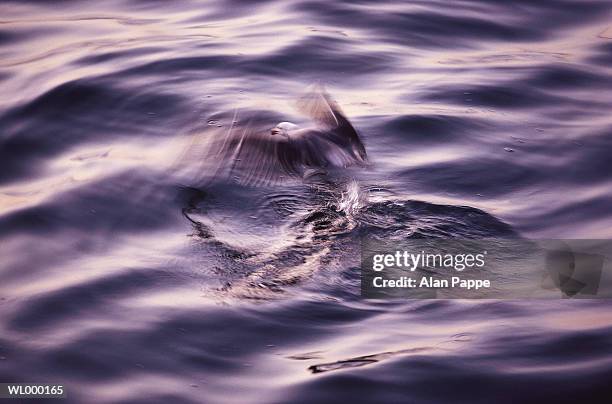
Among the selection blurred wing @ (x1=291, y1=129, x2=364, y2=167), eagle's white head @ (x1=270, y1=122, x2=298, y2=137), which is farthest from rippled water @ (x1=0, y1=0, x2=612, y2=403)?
eagle's white head @ (x1=270, y1=122, x2=298, y2=137)

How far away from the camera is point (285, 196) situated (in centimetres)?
568

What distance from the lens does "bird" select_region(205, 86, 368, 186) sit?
5707mm

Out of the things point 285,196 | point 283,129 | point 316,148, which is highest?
point 283,129

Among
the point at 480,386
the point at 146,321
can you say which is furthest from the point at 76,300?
the point at 480,386

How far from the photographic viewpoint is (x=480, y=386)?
12.5 ft

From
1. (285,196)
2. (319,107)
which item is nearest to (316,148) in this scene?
(285,196)

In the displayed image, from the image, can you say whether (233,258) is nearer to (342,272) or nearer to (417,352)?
(342,272)

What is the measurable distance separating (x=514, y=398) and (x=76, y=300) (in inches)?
83.5

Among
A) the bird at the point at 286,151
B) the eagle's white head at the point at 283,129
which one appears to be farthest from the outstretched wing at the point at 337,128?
the eagle's white head at the point at 283,129

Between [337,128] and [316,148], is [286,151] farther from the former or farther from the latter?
[337,128]

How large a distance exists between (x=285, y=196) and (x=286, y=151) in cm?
27

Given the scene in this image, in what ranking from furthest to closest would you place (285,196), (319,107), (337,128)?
(319,107)
(337,128)
(285,196)

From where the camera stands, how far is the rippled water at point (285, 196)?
13.1ft

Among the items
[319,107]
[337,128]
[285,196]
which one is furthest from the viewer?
[319,107]
